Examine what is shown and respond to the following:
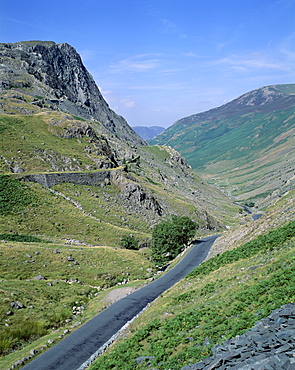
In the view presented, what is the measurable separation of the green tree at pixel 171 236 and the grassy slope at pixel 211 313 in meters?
39.9

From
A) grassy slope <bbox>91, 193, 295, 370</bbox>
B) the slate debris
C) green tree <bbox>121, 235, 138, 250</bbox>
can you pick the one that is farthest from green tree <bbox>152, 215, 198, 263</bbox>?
the slate debris

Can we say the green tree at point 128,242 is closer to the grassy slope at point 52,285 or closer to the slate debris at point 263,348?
the grassy slope at point 52,285

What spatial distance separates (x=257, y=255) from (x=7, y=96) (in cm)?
16823

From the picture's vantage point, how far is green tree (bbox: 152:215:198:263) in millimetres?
75625

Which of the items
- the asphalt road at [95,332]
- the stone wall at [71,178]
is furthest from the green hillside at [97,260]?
the asphalt road at [95,332]

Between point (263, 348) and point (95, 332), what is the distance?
25.9 meters

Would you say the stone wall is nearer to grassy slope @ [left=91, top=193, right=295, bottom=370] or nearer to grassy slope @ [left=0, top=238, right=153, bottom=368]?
grassy slope @ [left=0, top=238, right=153, bottom=368]

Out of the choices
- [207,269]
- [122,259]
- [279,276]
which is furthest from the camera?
[122,259]

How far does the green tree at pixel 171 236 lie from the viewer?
75.6 meters

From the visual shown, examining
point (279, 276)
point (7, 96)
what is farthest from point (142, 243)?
point (7, 96)

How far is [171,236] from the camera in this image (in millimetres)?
80188

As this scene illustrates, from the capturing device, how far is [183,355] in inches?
730

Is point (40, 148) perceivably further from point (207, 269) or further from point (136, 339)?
point (136, 339)

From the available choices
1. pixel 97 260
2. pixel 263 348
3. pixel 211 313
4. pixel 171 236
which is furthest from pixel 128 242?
pixel 263 348
